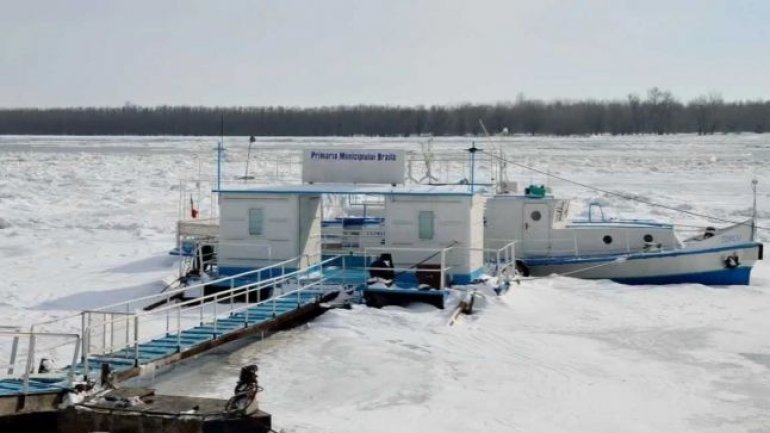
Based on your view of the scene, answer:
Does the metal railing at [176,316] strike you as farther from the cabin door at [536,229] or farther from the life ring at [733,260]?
the life ring at [733,260]

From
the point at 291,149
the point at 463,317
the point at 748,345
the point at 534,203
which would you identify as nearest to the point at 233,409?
the point at 463,317

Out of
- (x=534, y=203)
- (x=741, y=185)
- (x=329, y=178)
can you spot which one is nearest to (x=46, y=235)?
(x=329, y=178)

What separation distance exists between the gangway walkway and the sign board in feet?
6.80

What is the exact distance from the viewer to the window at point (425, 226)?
20719 mm

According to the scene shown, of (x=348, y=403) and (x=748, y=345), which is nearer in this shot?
(x=348, y=403)

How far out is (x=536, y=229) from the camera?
24.6 m

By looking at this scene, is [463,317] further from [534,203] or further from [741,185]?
[741,185]

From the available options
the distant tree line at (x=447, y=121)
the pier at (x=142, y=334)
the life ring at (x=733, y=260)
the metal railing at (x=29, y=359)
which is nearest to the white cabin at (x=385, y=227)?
the pier at (x=142, y=334)

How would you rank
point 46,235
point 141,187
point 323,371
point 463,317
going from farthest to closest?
point 141,187 → point 46,235 → point 463,317 → point 323,371

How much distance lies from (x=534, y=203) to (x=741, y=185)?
2625 cm

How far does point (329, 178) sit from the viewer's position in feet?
74.7

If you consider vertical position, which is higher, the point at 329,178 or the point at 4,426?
the point at 329,178

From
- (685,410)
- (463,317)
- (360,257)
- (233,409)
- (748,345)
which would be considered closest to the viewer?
(233,409)

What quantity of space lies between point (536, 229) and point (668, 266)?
131 inches
